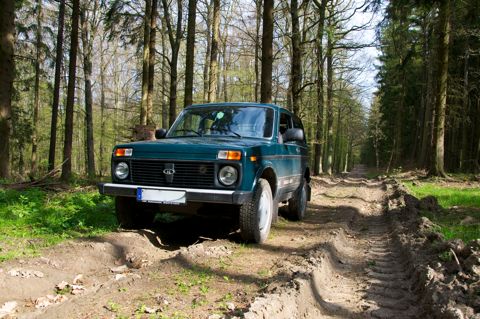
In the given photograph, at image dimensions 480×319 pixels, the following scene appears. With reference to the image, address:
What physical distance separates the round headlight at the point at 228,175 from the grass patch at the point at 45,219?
2069mm

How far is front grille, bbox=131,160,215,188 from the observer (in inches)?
215

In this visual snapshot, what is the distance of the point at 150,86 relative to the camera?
17328 mm

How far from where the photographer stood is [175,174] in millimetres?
5578

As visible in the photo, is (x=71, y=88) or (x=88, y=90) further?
(x=88, y=90)

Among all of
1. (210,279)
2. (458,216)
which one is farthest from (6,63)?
(458,216)

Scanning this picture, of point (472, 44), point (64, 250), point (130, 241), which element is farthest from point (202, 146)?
point (472, 44)

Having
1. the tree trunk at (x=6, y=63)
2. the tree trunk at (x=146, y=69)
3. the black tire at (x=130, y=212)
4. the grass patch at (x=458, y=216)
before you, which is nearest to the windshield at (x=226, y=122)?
the black tire at (x=130, y=212)

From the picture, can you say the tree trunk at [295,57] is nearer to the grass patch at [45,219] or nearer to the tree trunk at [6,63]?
the grass patch at [45,219]

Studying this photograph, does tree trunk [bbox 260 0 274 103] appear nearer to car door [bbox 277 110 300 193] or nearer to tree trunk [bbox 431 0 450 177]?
car door [bbox 277 110 300 193]

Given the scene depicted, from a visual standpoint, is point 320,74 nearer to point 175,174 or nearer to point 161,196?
point 175,174

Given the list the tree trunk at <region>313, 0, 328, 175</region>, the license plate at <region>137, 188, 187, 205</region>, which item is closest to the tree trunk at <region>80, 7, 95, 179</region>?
the tree trunk at <region>313, 0, 328, 175</region>

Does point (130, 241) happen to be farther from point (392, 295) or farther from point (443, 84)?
point (443, 84)

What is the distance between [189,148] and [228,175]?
64cm

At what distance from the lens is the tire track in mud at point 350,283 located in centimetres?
360
